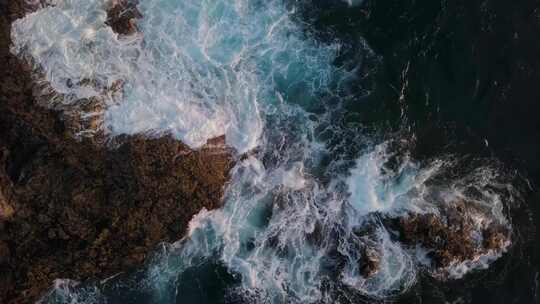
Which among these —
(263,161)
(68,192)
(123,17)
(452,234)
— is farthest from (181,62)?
(452,234)

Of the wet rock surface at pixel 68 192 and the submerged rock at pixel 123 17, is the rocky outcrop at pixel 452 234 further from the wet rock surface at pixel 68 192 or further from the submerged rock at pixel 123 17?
the submerged rock at pixel 123 17

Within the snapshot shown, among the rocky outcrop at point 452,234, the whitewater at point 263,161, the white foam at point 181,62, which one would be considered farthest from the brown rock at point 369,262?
the white foam at point 181,62

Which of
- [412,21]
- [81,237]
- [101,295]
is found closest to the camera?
[81,237]

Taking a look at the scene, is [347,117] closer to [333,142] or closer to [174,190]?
[333,142]

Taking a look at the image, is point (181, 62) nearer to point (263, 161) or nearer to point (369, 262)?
point (263, 161)

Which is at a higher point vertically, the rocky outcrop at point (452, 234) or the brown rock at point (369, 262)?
the rocky outcrop at point (452, 234)

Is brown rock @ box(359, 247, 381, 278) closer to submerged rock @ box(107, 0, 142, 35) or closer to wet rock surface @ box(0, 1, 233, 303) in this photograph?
wet rock surface @ box(0, 1, 233, 303)

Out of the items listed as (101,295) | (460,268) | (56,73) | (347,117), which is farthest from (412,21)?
(101,295)
